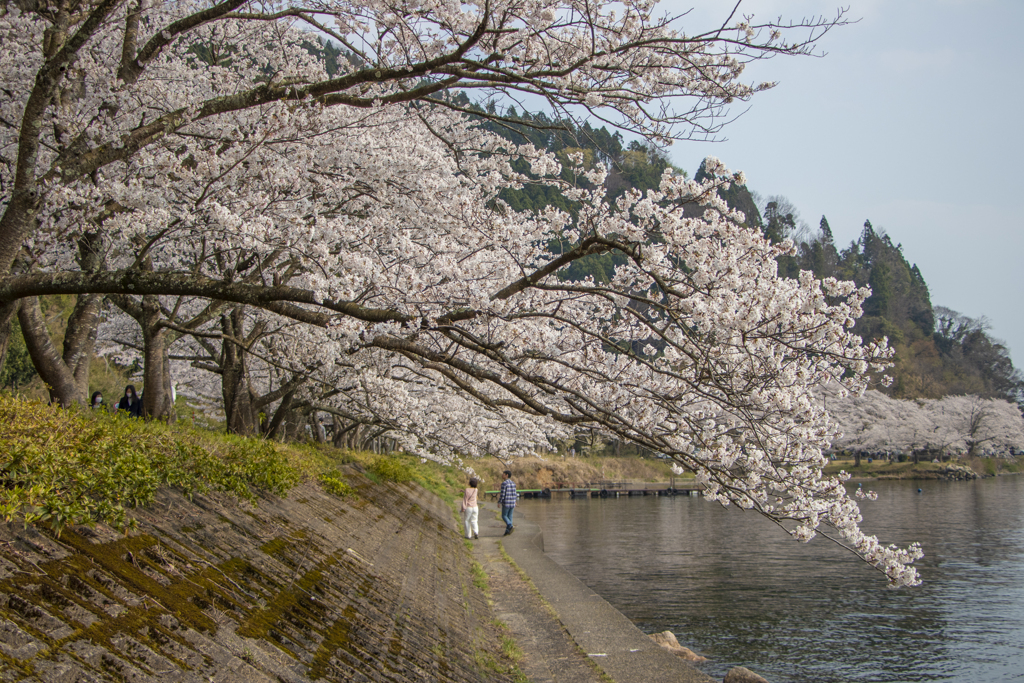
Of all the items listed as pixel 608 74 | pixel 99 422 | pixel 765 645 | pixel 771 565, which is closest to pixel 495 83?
pixel 608 74

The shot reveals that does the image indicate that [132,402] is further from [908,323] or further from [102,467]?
[908,323]

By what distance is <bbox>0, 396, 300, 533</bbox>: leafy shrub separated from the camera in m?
3.82

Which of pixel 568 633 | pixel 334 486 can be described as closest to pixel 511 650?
pixel 568 633

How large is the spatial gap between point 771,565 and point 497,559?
11.9 m

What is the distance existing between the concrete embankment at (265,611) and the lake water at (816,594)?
5042mm

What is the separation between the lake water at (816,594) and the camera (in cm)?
1400

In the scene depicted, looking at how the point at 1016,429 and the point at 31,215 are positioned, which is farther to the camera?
the point at 1016,429

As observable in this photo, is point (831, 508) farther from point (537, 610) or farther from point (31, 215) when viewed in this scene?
point (31, 215)

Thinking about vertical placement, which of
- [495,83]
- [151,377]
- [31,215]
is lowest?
[151,377]

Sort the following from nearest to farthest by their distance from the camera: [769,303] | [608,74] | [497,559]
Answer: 1. [769,303]
2. [608,74]
3. [497,559]

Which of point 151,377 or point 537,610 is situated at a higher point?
point 151,377

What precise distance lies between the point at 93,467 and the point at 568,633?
7331 mm

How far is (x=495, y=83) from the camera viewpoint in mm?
6562

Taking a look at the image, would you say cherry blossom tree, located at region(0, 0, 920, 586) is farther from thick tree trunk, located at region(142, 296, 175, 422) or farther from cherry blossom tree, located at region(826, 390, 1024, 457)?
cherry blossom tree, located at region(826, 390, 1024, 457)
